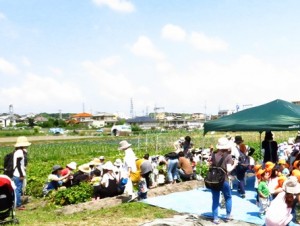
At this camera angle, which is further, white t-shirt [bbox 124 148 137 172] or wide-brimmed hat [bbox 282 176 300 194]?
white t-shirt [bbox 124 148 137 172]

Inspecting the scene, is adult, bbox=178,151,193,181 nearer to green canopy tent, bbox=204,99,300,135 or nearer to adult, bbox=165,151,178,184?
adult, bbox=165,151,178,184

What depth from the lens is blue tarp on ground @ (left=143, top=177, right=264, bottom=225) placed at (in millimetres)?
8188

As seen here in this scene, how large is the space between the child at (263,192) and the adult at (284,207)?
343 centimetres

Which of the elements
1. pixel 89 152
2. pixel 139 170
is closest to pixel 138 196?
pixel 139 170

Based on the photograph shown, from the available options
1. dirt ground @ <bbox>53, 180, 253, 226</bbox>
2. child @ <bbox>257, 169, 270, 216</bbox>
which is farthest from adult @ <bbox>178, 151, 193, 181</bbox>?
child @ <bbox>257, 169, 270, 216</bbox>

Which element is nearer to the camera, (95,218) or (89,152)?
(95,218)

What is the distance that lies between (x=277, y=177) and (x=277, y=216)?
3.48m

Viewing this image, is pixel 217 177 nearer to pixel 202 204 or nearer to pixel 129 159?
pixel 202 204

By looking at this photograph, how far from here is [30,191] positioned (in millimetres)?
11961

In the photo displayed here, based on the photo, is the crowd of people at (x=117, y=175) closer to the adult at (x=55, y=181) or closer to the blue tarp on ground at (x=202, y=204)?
the adult at (x=55, y=181)

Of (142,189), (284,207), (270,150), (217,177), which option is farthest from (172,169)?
(284,207)

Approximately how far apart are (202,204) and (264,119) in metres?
3.31

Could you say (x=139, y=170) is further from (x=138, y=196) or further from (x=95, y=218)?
(x=95, y=218)

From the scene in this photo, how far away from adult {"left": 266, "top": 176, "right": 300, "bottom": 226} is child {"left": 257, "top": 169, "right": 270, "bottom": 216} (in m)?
3.43
